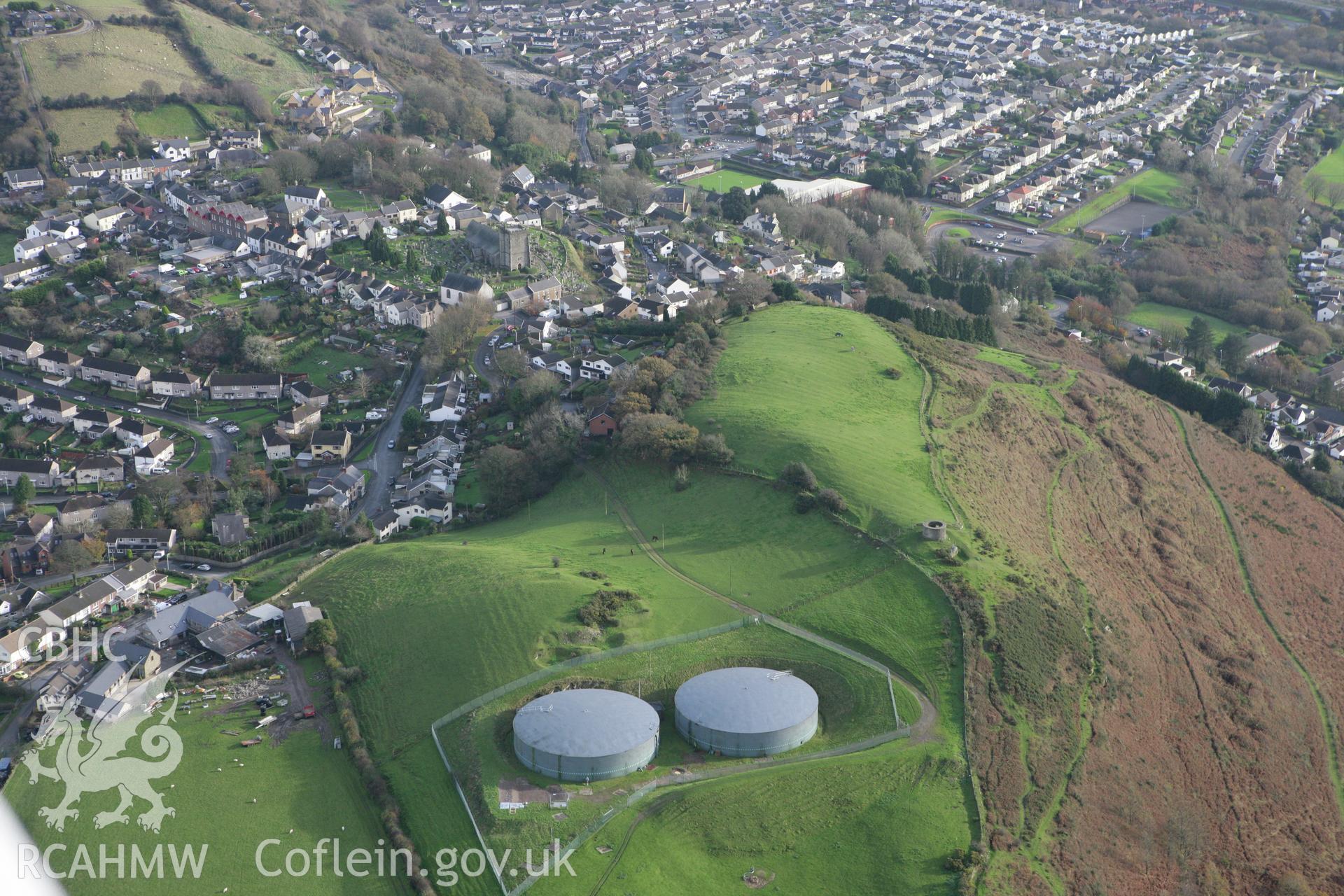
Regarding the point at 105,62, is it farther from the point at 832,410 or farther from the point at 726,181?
the point at 832,410

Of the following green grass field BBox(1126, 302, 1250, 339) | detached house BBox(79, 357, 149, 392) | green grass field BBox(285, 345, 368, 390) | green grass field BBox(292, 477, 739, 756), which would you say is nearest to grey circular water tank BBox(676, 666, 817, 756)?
green grass field BBox(292, 477, 739, 756)

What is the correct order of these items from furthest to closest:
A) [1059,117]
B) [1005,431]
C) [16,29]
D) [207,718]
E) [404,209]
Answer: [1059,117], [16,29], [404,209], [1005,431], [207,718]

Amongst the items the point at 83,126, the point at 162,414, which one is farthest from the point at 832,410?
the point at 83,126

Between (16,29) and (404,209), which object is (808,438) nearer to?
(404,209)

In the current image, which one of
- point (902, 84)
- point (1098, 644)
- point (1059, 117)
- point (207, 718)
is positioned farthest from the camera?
point (902, 84)

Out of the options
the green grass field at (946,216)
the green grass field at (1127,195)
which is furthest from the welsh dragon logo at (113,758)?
the green grass field at (1127,195)

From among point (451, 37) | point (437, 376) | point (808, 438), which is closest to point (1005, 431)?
point (808, 438)
